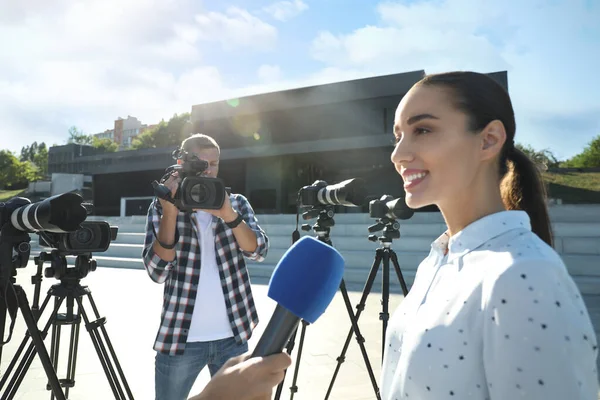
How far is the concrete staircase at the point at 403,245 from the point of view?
8812 millimetres

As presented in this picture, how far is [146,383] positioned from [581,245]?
Result: 9.83 metres

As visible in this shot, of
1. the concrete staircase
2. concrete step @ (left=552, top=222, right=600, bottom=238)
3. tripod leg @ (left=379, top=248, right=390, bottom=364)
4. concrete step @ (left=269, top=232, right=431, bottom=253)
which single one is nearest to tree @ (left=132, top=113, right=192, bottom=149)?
the concrete staircase

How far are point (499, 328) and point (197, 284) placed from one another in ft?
5.66

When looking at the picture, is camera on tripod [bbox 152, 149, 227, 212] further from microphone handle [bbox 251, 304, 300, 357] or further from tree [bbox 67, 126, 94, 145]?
tree [bbox 67, 126, 94, 145]

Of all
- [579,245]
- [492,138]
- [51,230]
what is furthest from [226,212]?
[579,245]

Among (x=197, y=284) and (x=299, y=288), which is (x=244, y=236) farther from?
(x=299, y=288)

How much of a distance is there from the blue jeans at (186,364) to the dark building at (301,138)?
1939 centimetres

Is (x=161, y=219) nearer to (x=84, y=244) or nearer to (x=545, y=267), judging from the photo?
(x=84, y=244)

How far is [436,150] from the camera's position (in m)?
1.10

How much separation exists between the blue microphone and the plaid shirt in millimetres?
1321

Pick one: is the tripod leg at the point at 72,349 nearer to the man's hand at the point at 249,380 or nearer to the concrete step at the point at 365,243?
the man's hand at the point at 249,380

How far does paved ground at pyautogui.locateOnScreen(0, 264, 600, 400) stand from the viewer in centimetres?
361

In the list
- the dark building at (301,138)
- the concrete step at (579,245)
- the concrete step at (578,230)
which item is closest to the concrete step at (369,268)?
the concrete step at (579,245)

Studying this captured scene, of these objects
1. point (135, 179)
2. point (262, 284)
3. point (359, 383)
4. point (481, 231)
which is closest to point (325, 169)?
point (135, 179)
